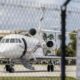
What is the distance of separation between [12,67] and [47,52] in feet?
19.1

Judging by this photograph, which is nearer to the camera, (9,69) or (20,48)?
(9,69)

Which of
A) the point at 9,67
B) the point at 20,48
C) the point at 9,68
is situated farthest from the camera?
the point at 20,48

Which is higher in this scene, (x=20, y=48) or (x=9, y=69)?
(x=20, y=48)

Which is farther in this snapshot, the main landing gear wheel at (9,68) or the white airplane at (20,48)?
the white airplane at (20,48)

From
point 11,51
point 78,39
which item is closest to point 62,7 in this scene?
point 78,39

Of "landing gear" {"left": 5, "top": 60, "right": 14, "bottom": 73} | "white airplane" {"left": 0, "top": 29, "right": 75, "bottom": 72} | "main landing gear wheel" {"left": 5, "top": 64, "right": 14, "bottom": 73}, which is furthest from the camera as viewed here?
"white airplane" {"left": 0, "top": 29, "right": 75, "bottom": 72}

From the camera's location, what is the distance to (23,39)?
A: 24328mm

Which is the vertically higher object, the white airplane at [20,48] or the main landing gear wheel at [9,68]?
the white airplane at [20,48]

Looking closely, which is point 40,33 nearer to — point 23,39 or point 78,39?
point 23,39

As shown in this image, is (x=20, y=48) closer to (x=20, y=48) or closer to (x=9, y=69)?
(x=20, y=48)

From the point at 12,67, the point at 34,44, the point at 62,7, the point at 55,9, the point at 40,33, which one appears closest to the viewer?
the point at 62,7

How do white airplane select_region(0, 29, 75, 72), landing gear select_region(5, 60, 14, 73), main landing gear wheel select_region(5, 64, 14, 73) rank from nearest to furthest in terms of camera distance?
main landing gear wheel select_region(5, 64, 14, 73), landing gear select_region(5, 60, 14, 73), white airplane select_region(0, 29, 75, 72)

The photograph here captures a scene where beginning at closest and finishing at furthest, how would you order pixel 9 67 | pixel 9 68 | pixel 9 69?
pixel 9 69, pixel 9 68, pixel 9 67

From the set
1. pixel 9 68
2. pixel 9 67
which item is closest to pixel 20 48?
pixel 9 67
